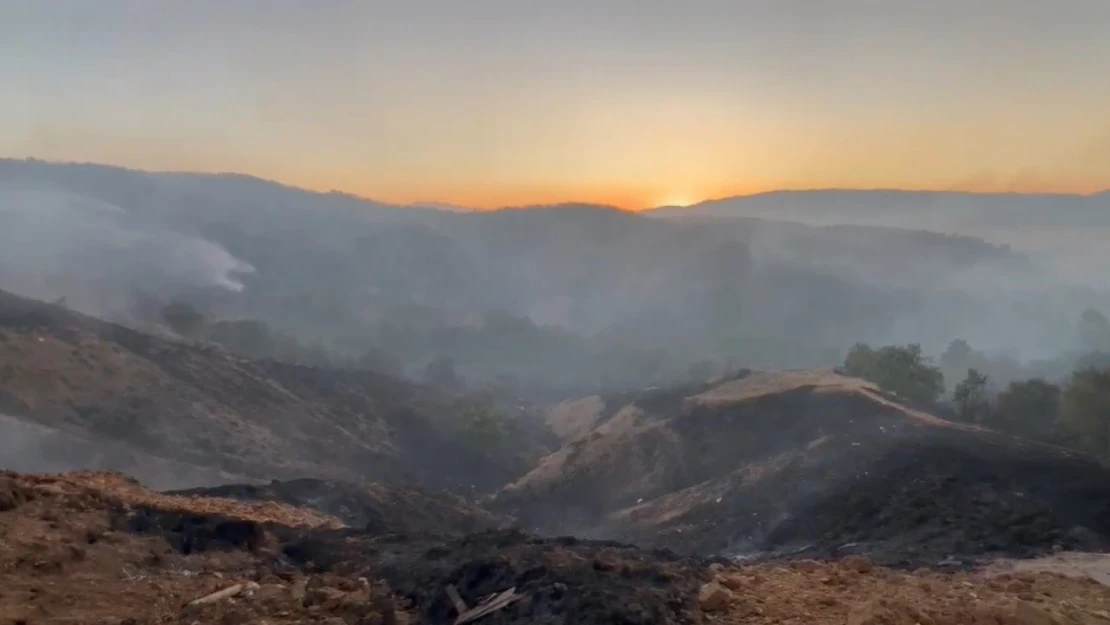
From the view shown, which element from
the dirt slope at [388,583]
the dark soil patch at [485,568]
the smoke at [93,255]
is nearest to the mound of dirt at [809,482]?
the dirt slope at [388,583]

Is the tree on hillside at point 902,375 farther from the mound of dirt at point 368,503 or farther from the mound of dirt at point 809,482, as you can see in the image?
the mound of dirt at point 368,503

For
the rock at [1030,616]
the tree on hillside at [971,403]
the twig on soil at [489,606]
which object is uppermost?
the rock at [1030,616]

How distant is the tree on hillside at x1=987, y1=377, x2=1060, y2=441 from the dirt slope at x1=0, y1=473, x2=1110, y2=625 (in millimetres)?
30237

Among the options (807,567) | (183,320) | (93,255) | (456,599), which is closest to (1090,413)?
(807,567)

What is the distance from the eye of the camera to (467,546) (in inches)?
526

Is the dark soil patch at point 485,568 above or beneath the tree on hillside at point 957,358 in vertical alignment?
above

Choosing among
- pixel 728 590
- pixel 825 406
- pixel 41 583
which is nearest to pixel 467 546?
pixel 728 590

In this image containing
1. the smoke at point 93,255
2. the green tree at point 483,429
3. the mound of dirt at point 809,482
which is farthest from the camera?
the smoke at point 93,255

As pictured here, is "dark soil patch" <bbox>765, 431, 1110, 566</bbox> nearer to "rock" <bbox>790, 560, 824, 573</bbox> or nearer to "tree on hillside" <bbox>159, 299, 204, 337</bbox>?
"rock" <bbox>790, 560, 824, 573</bbox>

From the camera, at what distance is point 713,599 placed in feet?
31.9

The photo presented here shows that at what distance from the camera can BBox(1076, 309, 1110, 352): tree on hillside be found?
103438 millimetres

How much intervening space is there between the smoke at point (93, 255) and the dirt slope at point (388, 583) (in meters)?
81.5

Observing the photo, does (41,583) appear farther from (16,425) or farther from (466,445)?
(466,445)

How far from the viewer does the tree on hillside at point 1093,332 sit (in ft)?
339
